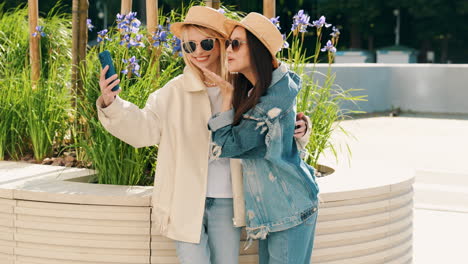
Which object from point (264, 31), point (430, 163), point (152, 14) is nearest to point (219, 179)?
point (264, 31)

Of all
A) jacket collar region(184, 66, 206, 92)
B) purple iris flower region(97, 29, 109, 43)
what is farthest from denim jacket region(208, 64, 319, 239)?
purple iris flower region(97, 29, 109, 43)

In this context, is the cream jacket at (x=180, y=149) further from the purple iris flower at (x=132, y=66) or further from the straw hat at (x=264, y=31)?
the purple iris flower at (x=132, y=66)

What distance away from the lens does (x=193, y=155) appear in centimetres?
265

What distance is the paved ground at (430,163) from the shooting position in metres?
4.95

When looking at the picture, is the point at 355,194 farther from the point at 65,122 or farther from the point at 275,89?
the point at 65,122

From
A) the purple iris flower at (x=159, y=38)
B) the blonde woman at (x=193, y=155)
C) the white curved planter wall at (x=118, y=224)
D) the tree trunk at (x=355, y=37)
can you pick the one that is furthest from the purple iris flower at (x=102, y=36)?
the tree trunk at (x=355, y=37)

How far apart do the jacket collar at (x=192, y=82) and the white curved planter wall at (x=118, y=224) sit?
0.57 meters

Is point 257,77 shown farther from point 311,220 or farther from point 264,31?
point 311,220

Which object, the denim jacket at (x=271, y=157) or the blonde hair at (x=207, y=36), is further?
the blonde hair at (x=207, y=36)

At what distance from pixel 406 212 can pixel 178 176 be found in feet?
4.75

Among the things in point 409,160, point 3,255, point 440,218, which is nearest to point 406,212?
point 3,255

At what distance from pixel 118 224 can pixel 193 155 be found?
57cm

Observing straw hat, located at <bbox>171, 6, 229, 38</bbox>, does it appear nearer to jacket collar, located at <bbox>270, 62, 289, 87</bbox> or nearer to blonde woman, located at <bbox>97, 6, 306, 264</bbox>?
blonde woman, located at <bbox>97, 6, 306, 264</bbox>

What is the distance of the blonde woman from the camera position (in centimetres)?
258
